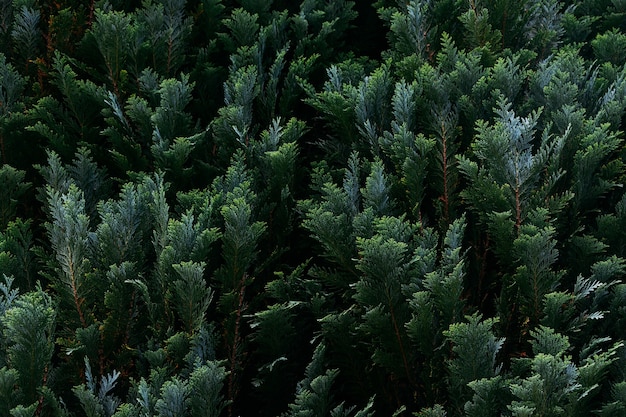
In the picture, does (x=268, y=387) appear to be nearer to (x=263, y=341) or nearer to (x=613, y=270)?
(x=263, y=341)

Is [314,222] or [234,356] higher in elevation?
[314,222]

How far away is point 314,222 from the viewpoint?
2736 millimetres

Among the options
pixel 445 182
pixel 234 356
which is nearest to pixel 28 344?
pixel 234 356

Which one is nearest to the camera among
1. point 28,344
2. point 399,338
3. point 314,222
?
point 28,344

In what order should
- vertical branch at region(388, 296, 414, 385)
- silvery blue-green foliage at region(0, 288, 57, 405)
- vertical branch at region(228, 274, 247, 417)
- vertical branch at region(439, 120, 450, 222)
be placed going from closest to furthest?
silvery blue-green foliage at region(0, 288, 57, 405) → vertical branch at region(388, 296, 414, 385) → vertical branch at region(228, 274, 247, 417) → vertical branch at region(439, 120, 450, 222)

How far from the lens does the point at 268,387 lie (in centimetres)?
283

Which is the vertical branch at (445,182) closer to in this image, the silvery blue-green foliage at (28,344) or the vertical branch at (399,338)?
the vertical branch at (399,338)

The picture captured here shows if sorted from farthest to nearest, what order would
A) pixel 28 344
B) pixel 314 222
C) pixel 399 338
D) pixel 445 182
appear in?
pixel 445 182 < pixel 314 222 < pixel 399 338 < pixel 28 344

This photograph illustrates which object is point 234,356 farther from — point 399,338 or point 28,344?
point 28,344

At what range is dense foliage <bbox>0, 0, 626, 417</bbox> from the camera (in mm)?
2494

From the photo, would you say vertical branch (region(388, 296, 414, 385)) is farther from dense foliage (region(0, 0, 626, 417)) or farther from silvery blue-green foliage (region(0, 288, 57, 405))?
silvery blue-green foliage (region(0, 288, 57, 405))

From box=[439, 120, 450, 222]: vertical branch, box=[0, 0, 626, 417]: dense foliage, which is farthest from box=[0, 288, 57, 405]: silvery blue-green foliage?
box=[439, 120, 450, 222]: vertical branch

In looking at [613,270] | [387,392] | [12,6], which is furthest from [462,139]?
[12,6]

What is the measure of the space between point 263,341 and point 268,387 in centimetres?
20
